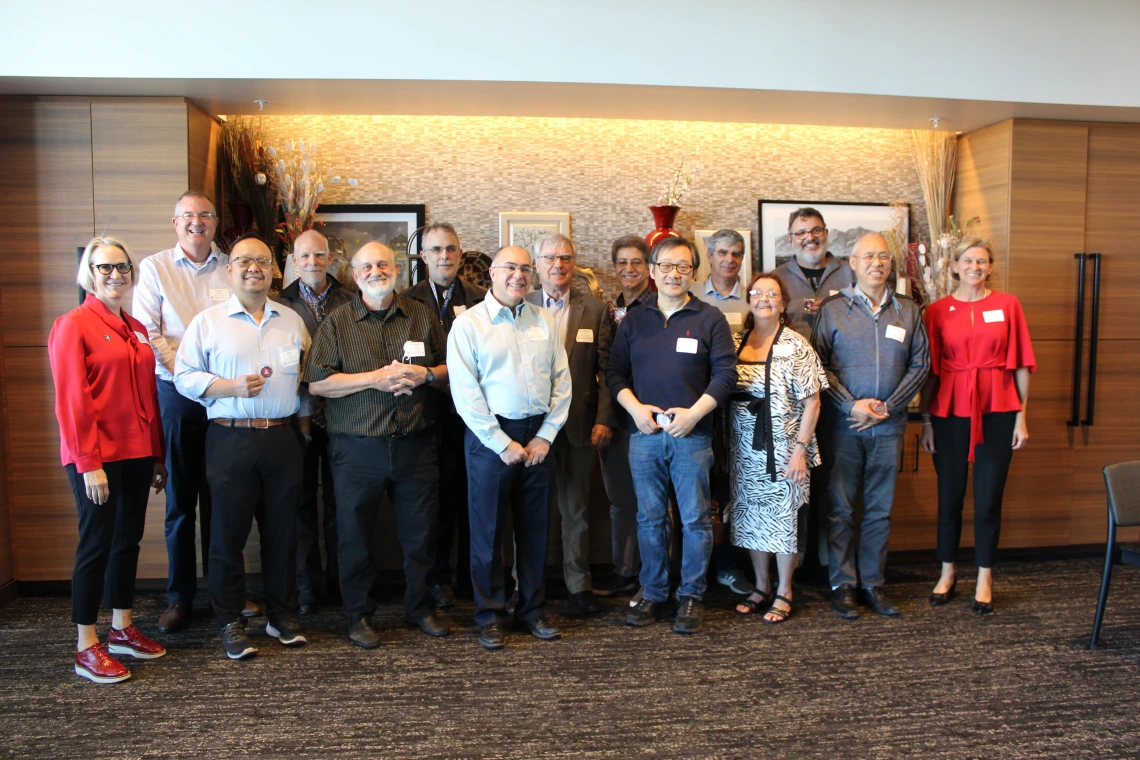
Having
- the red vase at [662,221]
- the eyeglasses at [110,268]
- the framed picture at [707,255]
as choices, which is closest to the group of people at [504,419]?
the eyeglasses at [110,268]

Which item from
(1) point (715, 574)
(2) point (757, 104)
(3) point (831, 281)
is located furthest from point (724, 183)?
(1) point (715, 574)

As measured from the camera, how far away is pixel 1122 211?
16.1 feet

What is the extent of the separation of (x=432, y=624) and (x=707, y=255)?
2857 millimetres

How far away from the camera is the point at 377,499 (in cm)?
353

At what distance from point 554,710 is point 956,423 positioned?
251 cm

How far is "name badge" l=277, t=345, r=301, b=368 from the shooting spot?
3385mm

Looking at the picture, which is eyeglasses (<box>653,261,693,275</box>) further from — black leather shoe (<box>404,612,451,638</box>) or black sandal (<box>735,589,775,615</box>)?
black leather shoe (<box>404,612,451,638</box>)

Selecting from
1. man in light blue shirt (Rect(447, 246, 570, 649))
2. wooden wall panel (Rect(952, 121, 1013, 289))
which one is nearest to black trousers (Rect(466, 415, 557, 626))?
man in light blue shirt (Rect(447, 246, 570, 649))

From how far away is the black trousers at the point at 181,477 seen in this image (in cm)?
369

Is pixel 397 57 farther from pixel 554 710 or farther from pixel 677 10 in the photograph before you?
pixel 554 710

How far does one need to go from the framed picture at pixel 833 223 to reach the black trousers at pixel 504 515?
2440mm

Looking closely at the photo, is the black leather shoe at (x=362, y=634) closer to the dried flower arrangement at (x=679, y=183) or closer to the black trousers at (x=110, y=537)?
the black trousers at (x=110, y=537)

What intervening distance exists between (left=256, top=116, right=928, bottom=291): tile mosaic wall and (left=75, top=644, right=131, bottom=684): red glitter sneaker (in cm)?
287

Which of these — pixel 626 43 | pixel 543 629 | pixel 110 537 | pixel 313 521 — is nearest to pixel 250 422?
pixel 110 537
